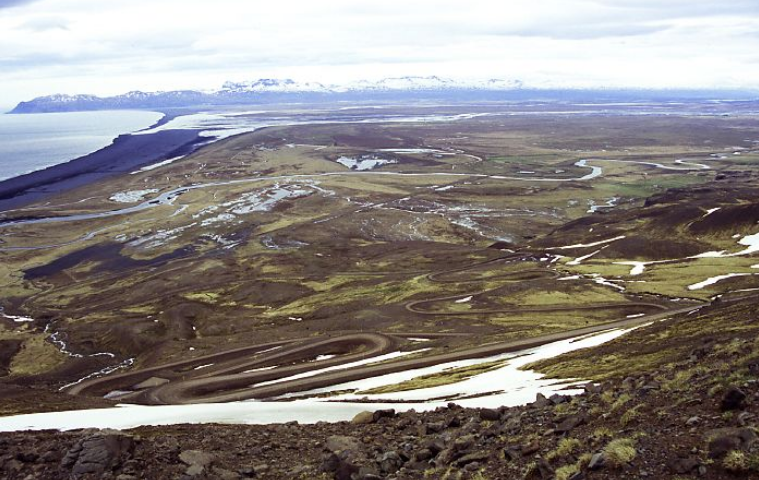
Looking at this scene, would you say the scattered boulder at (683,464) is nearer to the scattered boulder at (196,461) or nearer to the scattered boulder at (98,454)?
the scattered boulder at (196,461)

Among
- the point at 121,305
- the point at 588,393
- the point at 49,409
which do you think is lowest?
the point at 121,305

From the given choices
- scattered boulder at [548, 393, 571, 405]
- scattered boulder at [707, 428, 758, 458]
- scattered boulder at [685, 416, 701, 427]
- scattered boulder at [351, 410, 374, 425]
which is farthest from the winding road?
scattered boulder at [707, 428, 758, 458]

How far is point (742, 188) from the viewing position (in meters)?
131

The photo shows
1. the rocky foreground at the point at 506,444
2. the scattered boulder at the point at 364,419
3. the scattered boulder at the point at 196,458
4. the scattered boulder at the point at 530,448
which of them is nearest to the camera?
the rocky foreground at the point at 506,444

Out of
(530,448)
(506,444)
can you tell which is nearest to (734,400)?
(530,448)

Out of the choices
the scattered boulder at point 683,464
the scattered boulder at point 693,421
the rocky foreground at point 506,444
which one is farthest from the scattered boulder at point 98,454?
the scattered boulder at point 693,421

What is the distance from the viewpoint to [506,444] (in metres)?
15.1

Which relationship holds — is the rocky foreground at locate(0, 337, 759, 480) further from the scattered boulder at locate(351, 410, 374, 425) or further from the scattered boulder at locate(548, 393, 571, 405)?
the scattered boulder at locate(351, 410, 374, 425)

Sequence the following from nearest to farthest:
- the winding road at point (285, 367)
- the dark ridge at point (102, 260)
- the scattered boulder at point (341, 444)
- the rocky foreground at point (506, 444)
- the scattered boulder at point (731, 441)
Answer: the scattered boulder at point (731, 441) → the rocky foreground at point (506, 444) → the scattered boulder at point (341, 444) → the winding road at point (285, 367) → the dark ridge at point (102, 260)

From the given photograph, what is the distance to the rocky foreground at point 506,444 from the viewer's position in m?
12.0

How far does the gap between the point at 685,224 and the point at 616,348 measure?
6613 cm

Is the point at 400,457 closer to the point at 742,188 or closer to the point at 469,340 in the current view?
the point at 469,340

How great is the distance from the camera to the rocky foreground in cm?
1195

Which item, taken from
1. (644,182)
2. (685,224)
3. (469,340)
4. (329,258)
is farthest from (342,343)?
(644,182)
